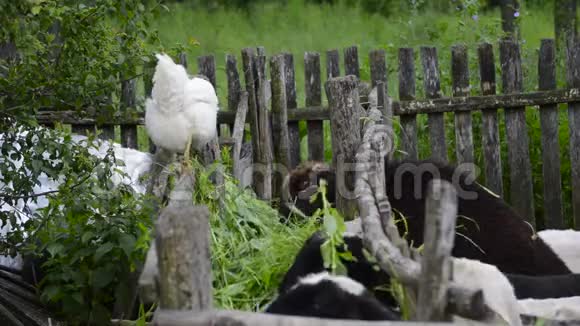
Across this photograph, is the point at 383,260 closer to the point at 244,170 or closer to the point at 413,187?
the point at 413,187

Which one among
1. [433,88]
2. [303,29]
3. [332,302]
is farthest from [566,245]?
[303,29]

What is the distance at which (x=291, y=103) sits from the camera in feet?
19.7

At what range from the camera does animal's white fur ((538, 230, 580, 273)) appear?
4.52 metres

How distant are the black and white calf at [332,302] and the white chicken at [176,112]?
3.59 ft

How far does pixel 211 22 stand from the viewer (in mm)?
12797

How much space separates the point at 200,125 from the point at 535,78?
4371 millimetres

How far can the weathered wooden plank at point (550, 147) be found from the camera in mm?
5988

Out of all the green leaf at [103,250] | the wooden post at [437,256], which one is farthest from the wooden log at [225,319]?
the green leaf at [103,250]

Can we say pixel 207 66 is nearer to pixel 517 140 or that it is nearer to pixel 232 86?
pixel 232 86

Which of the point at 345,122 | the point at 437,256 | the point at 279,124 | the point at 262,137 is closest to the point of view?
the point at 437,256

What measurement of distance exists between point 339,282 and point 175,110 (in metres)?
1.21

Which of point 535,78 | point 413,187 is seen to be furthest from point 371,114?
point 535,78

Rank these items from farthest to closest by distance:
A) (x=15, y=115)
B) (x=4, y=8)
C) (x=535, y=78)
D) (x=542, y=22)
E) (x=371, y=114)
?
(x=542, y=22)
(x=535, y=78)
(x=371, y=114)
(x=15, y=115)
(x=4, y=8)

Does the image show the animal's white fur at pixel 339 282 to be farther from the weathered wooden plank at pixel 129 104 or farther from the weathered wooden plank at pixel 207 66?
the weathered wooden plank at pixel 129 104
